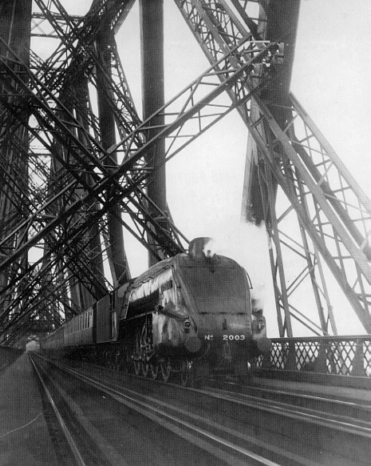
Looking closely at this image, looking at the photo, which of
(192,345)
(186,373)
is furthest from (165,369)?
(192,345)

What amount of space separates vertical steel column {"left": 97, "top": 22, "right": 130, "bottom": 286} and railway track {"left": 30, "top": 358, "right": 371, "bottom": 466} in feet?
16.5

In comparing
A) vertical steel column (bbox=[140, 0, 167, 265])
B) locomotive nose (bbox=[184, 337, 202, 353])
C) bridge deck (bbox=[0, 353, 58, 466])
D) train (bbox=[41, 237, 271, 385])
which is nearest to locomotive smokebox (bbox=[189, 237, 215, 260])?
train (bbox=[41, 237, 271, 385])

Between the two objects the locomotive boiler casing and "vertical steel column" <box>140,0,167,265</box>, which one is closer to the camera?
the locomotive boiler casing

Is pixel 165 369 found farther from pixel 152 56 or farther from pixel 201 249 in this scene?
pixel 152 56

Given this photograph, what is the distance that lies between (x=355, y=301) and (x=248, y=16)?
5.63 metres

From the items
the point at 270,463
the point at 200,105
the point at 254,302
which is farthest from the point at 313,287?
the point at 270,463

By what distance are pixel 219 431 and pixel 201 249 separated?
5.02 meters

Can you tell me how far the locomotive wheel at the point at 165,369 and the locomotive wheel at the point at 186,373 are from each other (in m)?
0.54

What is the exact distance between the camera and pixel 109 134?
16.5m

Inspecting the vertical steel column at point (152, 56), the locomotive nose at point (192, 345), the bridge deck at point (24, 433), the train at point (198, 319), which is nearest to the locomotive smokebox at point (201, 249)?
the train at point (198, 319)

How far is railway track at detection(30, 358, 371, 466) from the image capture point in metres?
4.87

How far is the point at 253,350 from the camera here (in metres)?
9.58

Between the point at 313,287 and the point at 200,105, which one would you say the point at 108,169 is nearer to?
the point at 200,105

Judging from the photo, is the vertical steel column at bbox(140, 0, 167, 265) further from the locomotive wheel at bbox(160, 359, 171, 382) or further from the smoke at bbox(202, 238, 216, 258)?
the locomotive wheel at bbox(160, 359, 171, 382)
